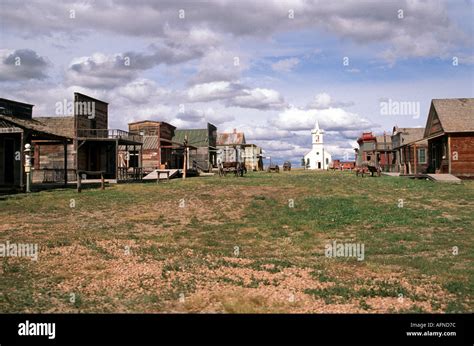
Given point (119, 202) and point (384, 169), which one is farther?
point (384, 169)

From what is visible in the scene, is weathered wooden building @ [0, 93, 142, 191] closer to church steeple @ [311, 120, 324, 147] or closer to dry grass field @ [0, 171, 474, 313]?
dry grass field @ [0, 171, 474, 313]

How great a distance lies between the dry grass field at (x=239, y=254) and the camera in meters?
7.60

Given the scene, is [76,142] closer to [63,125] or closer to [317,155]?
[63,125]

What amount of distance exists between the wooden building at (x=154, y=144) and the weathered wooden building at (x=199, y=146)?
144cm

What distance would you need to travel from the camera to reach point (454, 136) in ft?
106

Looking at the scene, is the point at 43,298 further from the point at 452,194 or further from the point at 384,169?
the point at 384,169

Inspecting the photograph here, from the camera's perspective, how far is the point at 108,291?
8.13 metres

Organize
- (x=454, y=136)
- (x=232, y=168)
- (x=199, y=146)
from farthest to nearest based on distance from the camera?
(x=199, y=146), (x=232, y=168), (x=454, y=136)

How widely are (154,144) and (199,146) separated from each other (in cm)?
1143

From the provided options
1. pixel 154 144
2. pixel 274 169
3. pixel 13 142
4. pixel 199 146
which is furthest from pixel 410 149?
pixel 13 142

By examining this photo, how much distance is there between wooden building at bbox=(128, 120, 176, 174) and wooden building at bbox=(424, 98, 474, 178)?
2515 cm
